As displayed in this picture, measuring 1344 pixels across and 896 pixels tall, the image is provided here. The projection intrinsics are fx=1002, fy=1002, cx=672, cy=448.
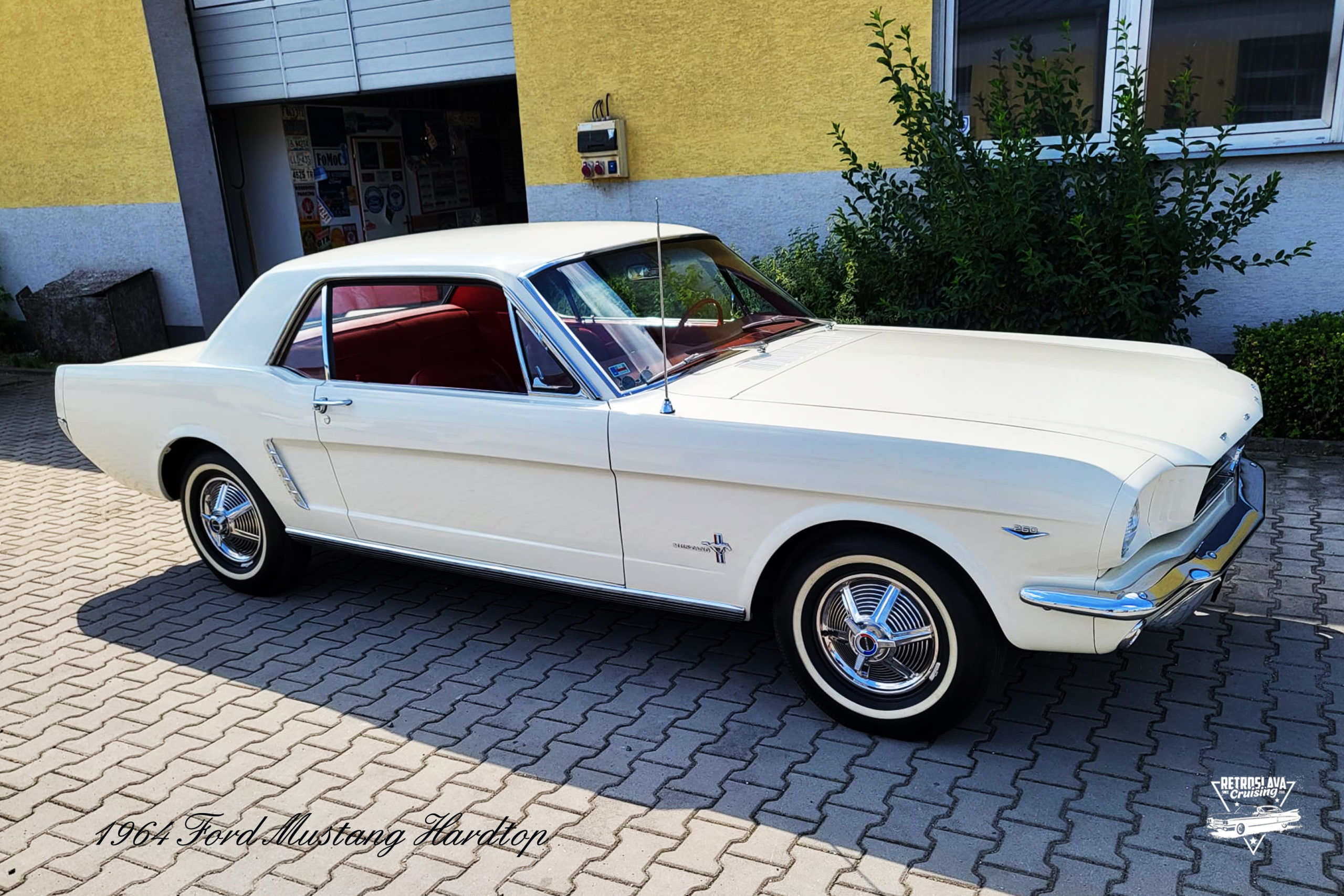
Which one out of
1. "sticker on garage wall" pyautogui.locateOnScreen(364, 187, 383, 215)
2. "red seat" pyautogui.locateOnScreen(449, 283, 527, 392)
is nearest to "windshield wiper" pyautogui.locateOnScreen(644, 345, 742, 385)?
"red seat" pyautogui.locateOnScreen(449, 283, 527, 392)

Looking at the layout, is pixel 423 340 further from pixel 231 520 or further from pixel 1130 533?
pixel 1130 533

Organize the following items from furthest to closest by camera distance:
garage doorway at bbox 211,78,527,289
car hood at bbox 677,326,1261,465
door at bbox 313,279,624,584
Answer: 1. garage doorway at bbox 211,78,527,289
2. door at bbox 313,279,624,584
3. car hood at bbox 677,326,1261,465

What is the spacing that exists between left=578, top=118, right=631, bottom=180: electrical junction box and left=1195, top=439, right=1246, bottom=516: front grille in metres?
5.50

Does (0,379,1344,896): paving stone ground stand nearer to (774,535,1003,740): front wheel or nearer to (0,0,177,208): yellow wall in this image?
(774,535,1003,740): front wheel

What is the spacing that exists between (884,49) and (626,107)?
241cm

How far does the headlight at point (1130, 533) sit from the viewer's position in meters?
2.70

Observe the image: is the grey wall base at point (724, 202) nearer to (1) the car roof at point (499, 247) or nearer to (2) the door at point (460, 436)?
(1) the car roof at point (499, 247)

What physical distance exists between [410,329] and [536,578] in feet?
4.25

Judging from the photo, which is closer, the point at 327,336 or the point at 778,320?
the point at 327,336

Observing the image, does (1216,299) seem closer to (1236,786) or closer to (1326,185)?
(1326,185)

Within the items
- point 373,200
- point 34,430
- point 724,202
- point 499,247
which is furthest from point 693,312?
point 373,200

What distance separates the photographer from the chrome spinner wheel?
15.3ft

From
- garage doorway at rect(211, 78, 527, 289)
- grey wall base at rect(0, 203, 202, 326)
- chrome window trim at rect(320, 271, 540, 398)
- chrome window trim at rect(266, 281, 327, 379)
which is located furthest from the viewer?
garage doorway at rect(211, 78, 527, 289)

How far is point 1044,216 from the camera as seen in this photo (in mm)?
6012
